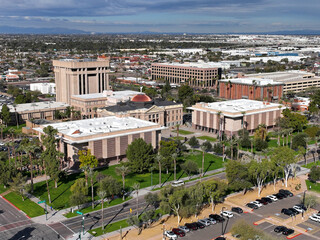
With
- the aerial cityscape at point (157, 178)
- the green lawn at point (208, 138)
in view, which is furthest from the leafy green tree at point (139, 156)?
the green lawn at point (208, 138)

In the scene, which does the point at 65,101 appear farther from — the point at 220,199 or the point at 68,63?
the point at 220,199

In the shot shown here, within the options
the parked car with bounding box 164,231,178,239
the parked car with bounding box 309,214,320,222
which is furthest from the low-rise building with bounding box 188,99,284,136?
the parked car with bounding box 164,231,178,239

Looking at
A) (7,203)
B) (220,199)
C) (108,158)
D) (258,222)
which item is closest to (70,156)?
(108,158)

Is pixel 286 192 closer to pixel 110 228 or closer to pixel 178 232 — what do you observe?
pixel 178 232

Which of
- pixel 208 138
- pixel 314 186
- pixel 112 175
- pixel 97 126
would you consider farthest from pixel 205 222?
pixel 208 138

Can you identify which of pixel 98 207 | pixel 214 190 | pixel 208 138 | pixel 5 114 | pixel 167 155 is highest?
pixel 5 114

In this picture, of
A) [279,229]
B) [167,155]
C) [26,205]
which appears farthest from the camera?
[167,155]

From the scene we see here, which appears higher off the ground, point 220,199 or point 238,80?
point 238,80
